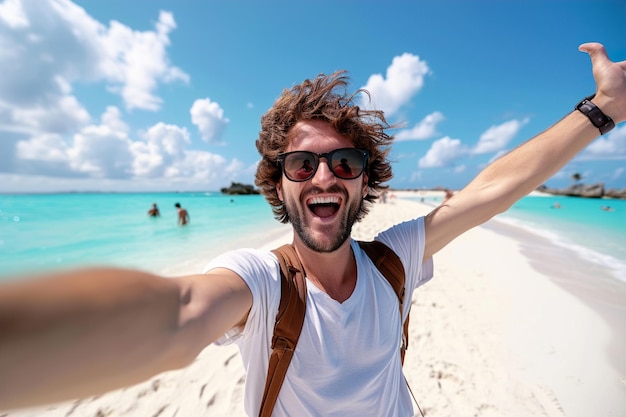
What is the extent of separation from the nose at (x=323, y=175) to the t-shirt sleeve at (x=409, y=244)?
51 centimetres

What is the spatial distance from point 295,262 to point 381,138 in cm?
135

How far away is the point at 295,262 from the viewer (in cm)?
146

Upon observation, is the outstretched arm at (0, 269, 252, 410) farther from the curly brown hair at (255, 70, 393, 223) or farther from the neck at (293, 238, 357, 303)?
the curly brown hair at (255, 70, 393, 223)

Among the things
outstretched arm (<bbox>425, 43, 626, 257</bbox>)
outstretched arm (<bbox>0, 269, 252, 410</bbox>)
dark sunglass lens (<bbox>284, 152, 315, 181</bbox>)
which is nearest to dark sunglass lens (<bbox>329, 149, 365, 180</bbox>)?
dark sunglass lens (<bbox>284, 152, 315, 181</bbox>)

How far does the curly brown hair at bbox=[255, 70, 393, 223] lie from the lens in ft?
6.39

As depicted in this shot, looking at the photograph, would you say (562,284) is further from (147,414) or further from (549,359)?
(147,414)

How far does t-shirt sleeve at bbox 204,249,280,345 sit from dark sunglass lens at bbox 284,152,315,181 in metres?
0.65

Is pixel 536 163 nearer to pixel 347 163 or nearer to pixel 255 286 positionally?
pixel 347 163

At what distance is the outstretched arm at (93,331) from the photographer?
548mm

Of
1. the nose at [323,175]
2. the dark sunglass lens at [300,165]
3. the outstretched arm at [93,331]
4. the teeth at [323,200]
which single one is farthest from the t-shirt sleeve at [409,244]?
the outstretched arm at [93,331]

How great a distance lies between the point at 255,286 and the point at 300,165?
868 mm

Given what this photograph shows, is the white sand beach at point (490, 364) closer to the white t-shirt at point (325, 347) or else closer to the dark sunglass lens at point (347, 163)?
the white t-shirt at point (325, 347)

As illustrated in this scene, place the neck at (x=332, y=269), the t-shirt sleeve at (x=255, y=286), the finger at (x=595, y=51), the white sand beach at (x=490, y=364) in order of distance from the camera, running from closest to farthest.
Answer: the t-shirt sleeve at (x=255, y=286), the neck at (x=332, y=269), the finger at (x=595, y=51), the white sand beach at (x=490, y=364)

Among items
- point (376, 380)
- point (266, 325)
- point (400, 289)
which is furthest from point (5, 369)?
point (400, 289)
